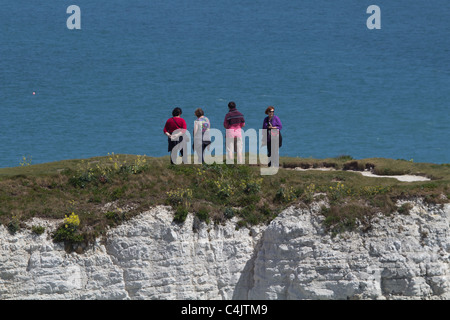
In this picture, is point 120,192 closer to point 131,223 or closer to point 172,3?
point 131,223

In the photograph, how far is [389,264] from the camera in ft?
131

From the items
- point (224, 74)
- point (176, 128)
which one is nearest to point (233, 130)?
point (176, 128)

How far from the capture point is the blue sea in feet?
377

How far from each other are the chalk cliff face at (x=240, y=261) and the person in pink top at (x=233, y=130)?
487 centimetres

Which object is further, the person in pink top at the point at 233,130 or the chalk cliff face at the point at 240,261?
the person in pink top at the point at 233,130

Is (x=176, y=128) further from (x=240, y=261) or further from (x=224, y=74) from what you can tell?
(x=224, y=74)

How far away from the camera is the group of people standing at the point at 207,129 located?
43.4 metres

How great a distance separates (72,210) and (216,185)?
7.52 meters

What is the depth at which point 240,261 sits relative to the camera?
136 feet
